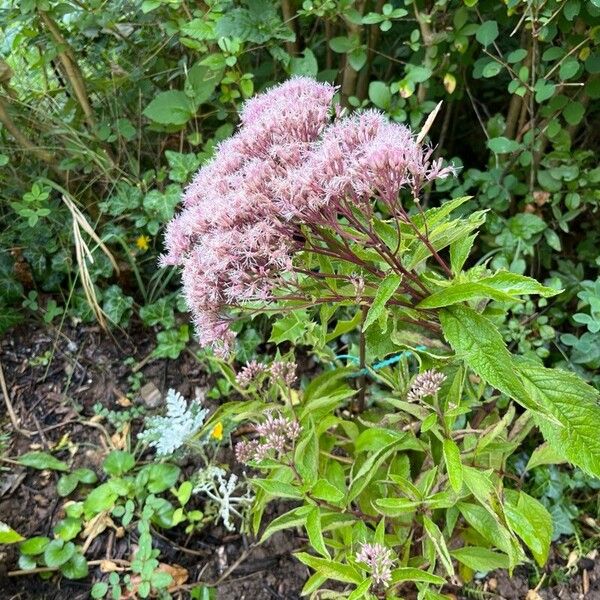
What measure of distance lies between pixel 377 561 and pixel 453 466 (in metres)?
0.23

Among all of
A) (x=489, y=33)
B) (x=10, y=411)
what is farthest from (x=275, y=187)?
(x=10, y=411)

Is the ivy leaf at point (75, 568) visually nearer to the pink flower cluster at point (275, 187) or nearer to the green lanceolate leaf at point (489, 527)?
the pink flower cluster at point (275, 187)

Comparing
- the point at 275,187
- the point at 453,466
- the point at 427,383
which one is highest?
the point at 275,187

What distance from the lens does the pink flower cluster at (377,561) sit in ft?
3.68

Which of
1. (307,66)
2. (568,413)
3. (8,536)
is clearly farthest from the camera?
(307,66)

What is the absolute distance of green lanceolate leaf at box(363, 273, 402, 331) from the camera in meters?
1.00

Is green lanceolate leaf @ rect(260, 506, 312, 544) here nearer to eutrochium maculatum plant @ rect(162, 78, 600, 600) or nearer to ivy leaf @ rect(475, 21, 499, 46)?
eutrochium maculatum plant @ rect(162, 78, 600, 600)

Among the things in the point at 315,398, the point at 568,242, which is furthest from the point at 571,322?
the point at 315,398

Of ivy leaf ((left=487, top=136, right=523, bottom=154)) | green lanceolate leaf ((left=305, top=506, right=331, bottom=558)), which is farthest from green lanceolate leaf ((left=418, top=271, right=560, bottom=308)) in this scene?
ivy leaf ((left=487, top=136, right=523, bottom=154))

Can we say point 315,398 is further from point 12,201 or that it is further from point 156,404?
point 12,201

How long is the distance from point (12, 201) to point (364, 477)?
5.25 feet

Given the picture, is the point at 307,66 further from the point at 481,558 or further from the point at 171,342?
the point at 481,558

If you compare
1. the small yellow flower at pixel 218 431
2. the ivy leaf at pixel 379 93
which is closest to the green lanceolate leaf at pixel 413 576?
the small yellow flower at pixel 218 431

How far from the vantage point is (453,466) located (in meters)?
1.09
